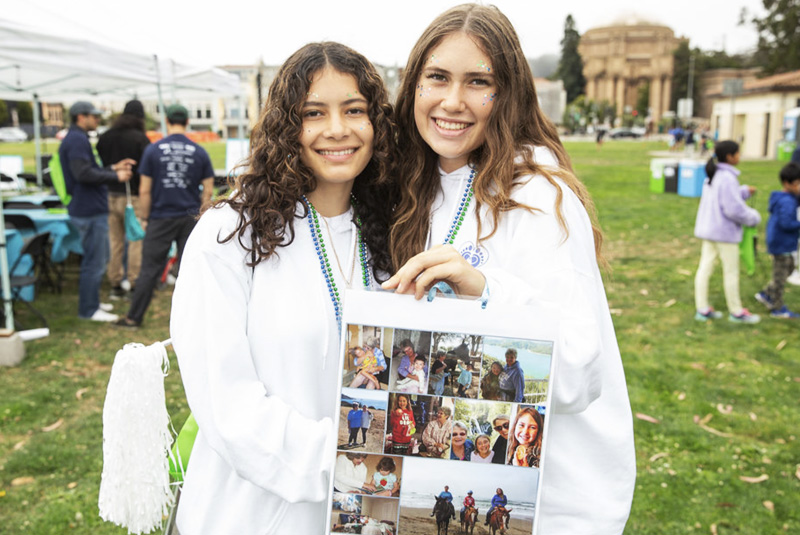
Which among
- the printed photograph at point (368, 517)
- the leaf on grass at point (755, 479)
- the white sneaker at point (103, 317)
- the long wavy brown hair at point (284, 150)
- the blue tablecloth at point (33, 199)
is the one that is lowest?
the leaf on grass at point (755, 479)

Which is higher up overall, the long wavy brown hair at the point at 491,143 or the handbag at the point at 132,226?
the long wavy brown hair at the point at 491,143

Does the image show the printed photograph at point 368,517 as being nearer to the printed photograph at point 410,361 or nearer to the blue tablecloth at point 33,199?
the printed photograph at point 410,361

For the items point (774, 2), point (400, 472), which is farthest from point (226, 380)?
point (774, 2)

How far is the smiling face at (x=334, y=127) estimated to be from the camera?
5.16ft

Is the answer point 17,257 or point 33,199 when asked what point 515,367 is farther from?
point 33,199

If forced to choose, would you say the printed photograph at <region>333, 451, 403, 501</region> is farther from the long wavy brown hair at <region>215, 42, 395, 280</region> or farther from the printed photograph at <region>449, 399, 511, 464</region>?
the long wavy brown hair at <region>215, 42, 395, 280</region>

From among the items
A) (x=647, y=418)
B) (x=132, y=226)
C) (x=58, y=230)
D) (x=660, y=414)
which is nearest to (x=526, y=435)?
(x=647, y=418)

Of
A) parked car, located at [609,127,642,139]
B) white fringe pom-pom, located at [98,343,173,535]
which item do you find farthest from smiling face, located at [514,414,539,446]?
→ parked car, located at [609,127,642,139]

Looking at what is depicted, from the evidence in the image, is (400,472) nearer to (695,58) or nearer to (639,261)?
(639,261)

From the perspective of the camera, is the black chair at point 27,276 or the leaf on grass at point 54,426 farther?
the black chair at point 27,276

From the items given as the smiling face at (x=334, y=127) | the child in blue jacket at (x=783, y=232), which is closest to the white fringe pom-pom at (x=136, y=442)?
the smiling face at (x=334, y=127)

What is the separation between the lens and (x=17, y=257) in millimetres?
7129

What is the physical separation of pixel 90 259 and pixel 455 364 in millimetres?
6859

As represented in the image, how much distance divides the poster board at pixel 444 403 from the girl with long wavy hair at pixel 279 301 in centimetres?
17
